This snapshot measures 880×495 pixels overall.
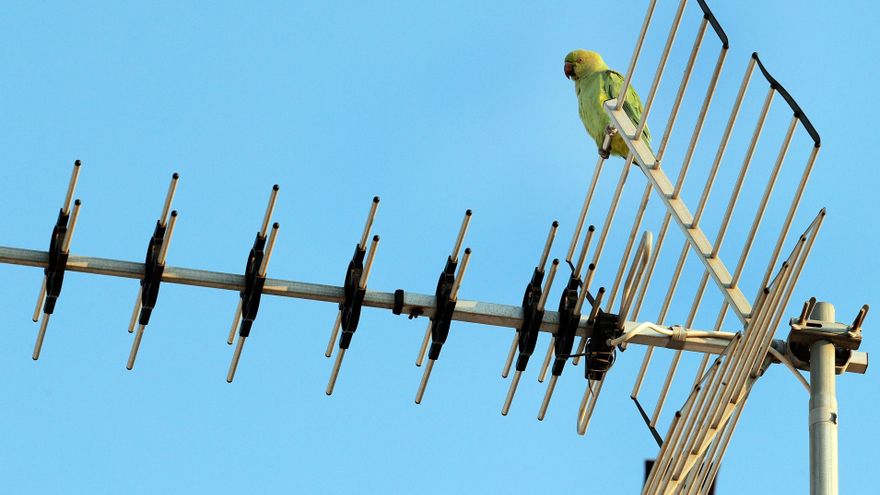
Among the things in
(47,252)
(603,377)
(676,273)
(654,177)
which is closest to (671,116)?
(654,177)

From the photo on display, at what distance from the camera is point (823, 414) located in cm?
854

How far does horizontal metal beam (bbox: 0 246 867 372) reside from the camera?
9680 mm

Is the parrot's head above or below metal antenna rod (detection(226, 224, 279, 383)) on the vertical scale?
above

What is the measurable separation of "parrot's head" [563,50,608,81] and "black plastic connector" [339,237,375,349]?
26.0 feet

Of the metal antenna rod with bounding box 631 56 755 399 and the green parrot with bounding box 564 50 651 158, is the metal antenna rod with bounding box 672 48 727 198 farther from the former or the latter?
the green parrot with bounding box 564 50 651 158

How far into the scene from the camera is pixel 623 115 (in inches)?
439

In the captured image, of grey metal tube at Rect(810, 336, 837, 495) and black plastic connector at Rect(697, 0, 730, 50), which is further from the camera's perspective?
black plastic connector at Rect(697, 0, 730, 50)

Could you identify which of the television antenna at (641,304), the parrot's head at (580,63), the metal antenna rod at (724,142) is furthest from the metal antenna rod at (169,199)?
the parrot's head at (580,63)

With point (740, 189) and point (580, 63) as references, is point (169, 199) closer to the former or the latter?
point (740, 189)

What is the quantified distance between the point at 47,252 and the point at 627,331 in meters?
3.73

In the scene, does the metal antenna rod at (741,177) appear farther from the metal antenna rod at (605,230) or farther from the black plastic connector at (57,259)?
the black plastic connector at (57,259)

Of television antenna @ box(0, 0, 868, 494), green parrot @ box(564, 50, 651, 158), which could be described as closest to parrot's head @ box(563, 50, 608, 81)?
green parrot @ box(564, 50, 651, 158)

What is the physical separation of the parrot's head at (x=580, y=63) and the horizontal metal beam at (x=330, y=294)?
7519mm

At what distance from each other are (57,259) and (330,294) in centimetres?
171
